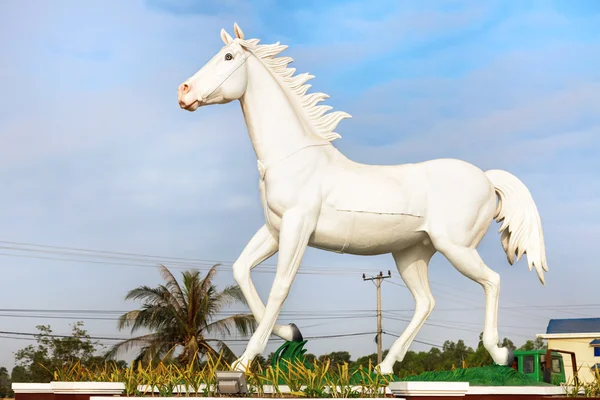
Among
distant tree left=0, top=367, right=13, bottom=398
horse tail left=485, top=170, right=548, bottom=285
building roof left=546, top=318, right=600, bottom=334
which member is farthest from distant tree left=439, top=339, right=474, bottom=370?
horse tail left=485, top=170, right=548, bottom=285

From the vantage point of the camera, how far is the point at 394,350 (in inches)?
382

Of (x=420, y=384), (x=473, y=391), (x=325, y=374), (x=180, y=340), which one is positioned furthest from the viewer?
(x=180, y=340)

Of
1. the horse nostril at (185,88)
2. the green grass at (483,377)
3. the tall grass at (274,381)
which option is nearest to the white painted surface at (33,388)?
the tall grass at (274,381)

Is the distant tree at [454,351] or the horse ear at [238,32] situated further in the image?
the distant tree at [454,351]

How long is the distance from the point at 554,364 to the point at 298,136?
7692 mm

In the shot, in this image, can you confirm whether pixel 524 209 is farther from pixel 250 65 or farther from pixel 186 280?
pixel 186 280

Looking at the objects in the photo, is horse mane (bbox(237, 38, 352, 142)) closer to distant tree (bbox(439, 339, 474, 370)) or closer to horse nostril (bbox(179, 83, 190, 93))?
horse nostril (bbox(179, 83, 190, 93))

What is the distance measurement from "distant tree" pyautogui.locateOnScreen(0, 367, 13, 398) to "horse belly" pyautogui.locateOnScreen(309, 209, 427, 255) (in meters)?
21.7

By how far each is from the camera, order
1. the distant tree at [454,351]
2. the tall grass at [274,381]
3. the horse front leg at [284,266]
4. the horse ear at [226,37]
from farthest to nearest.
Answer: the distant tree at [454,351] → the horse ear at [226,37] → the horse front leg at [284,266] → the tall grass at [274,381]

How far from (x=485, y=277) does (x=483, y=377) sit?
117 cm

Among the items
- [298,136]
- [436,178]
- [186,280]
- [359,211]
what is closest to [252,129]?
[298,136]

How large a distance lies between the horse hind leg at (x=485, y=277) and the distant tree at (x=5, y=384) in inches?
865

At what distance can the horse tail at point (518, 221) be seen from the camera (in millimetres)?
10289

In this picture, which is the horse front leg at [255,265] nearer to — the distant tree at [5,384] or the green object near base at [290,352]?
the green object near base at [290,352]
